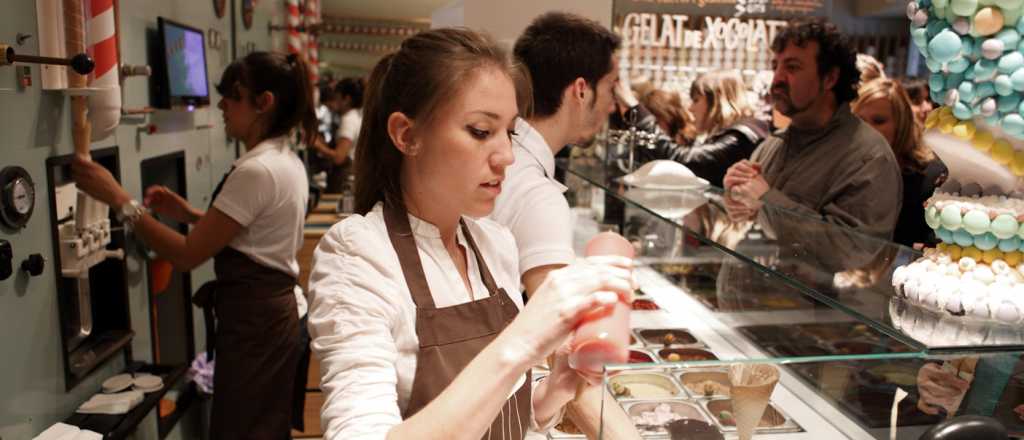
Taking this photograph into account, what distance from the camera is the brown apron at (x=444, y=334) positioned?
118 centimetres

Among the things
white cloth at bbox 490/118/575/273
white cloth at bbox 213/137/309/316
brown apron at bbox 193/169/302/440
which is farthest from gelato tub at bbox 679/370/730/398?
brown apron at bbox 193/169/302/440

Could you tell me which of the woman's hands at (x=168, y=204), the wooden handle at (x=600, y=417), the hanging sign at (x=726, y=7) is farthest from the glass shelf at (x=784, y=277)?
the hanging sign at (x=726, y=7)

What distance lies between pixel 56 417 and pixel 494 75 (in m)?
1.96

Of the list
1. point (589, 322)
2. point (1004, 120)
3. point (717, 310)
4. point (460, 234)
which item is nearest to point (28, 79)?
point (460, 234)

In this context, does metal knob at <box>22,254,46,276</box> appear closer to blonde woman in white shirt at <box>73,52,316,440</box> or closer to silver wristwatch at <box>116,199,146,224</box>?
silver wristwatch at <box>116,199,146,224</box>

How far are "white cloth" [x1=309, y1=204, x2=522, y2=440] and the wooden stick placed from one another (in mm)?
1421

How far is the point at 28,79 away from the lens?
211cm

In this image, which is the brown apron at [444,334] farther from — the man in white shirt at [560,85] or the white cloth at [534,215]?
the man in white shirt at [560,85]

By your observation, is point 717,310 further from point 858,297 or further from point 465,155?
point 465,155

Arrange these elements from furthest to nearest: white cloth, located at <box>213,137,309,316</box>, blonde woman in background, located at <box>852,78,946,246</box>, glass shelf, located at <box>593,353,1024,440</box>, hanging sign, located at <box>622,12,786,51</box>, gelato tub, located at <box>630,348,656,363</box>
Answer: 1. hanging sign, located at <box>622,12,786,51</box>
2. blonde woman in background, located at <box>852,78,946,246</box>
3. white cloth, located at <box>213,137,309,316</box>
4. gelato tub, located at <box>630,348,656,363</box>
5. glass shelf, located at <box>593,353,1024,440</box>

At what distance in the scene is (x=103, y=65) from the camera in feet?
7.72

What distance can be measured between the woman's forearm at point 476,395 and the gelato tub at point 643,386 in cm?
18

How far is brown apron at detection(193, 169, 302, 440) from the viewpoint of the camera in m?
3.11

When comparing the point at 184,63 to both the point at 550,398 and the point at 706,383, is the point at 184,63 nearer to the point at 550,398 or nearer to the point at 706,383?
the point at 550,398
